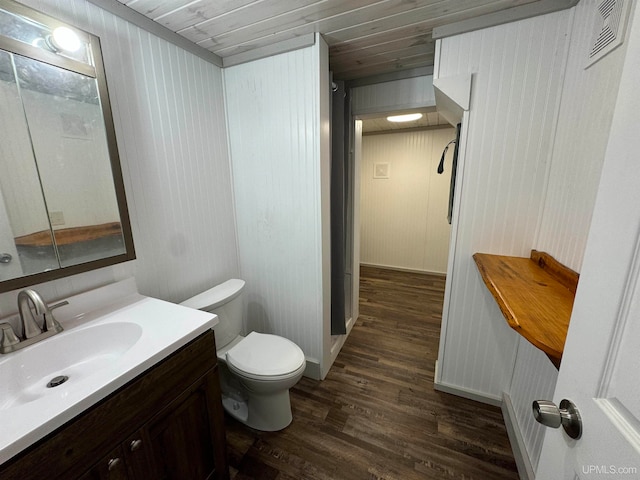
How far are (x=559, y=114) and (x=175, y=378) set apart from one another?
80.3 inches

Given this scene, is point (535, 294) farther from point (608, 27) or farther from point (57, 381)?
point (57, 381)

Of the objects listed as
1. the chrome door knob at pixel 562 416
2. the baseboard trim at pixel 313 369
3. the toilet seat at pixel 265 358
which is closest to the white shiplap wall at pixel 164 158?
the toilet seat at pixel 265 358

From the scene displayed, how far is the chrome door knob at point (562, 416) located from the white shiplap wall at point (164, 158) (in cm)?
162

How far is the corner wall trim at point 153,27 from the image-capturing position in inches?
45.3

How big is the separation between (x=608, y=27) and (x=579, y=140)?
0.39 meters

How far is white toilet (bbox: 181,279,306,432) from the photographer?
1.35 m

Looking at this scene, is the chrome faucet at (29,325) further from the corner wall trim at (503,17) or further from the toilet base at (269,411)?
the corner wall trim at (503,17)

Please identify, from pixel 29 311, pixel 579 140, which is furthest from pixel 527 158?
pixel 29 311

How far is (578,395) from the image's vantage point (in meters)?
0.46

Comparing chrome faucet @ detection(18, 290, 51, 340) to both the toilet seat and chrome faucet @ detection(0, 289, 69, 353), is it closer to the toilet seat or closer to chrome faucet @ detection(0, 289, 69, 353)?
chrome faucet @ detection(0, 289, 69, 353)

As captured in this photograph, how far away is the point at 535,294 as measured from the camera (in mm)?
962

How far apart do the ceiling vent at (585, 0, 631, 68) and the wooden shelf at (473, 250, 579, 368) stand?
2.71 feet

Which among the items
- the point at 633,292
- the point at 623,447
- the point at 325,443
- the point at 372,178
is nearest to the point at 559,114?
the point at 633,292

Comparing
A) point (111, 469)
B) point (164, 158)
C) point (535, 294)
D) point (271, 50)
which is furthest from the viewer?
point (271, 50)
